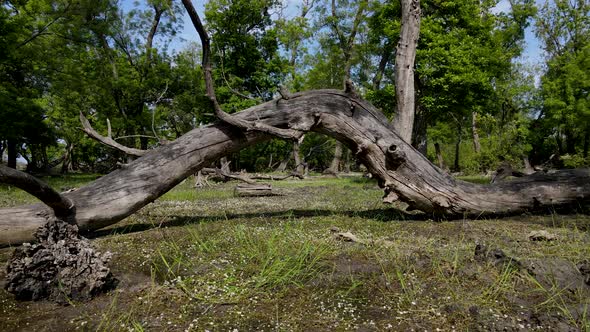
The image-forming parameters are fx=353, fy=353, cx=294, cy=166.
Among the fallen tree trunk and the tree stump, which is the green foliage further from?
the tree stump

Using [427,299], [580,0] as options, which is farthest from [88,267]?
[580,0]

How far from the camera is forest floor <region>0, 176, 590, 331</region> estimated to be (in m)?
2.90

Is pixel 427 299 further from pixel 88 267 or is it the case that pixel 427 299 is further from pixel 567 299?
pixel 88 267

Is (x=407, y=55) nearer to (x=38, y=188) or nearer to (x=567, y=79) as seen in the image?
(x=38, y=188)

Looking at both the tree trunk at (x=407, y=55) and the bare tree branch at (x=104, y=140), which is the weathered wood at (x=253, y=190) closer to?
the tree trunk at (x=407, y=55)

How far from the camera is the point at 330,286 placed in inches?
142

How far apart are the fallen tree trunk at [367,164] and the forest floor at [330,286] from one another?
1.36 metres

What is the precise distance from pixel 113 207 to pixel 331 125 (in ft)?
13.9

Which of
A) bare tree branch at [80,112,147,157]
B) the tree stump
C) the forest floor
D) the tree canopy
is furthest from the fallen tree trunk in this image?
the tree canopy

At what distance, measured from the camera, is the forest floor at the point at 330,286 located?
114 inches

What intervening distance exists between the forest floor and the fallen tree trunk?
4.47ft

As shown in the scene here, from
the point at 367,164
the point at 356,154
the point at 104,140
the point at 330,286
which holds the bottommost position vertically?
the point at 330,286

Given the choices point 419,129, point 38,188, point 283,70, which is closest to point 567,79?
point 419,129

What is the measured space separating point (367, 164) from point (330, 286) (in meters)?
3.91
